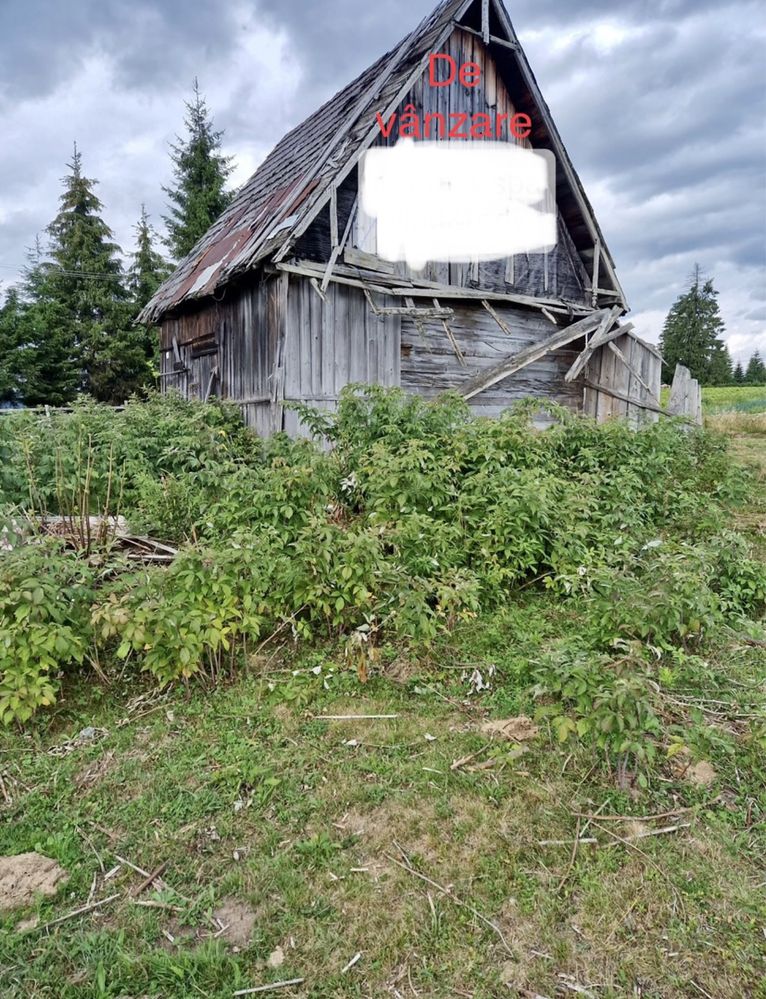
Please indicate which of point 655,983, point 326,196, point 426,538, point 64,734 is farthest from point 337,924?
point 326,196

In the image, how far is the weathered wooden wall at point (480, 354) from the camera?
29.2 ft

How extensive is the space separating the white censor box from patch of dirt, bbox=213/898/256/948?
25.6 feet

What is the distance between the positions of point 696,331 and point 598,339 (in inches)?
1742

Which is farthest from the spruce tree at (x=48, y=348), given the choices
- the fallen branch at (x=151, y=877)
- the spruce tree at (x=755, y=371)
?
the spruce tree at (x=755, y=371)

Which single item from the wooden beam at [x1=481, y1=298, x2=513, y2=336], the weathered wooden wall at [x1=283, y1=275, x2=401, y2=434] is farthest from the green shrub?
the wooden beam at [x1=481, y1=298, x2=513, y2=336]

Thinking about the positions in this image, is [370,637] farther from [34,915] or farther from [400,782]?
[34,915]

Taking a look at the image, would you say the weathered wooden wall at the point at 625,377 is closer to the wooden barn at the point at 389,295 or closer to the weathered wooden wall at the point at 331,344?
the wooden barn at the point at 389,295

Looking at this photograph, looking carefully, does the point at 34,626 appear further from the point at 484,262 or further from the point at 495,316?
the point at 484,262

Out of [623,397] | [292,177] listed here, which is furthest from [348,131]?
[623,397]

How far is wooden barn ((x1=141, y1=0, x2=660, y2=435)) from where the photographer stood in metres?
7.62

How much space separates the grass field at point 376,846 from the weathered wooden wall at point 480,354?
246 inches

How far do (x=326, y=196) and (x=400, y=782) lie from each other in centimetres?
682

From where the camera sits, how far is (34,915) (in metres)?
2.12

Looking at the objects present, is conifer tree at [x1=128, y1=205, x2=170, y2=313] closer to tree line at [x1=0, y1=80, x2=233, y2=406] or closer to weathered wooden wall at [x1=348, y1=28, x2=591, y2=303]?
tree line at [x1=0, y1=80, x2=233, y2=406]
